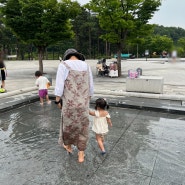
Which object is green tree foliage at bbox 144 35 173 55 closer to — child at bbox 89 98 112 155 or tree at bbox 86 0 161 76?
tree at bbox 86 0 161 76

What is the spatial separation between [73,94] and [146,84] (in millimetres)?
5904

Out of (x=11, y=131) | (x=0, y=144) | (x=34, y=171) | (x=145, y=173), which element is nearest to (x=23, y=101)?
(x=11, y=131)

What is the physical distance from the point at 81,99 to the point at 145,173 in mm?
1475

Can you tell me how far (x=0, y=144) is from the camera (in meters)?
4.33

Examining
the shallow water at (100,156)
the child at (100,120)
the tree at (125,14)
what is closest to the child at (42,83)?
the shallow water at (100,156)

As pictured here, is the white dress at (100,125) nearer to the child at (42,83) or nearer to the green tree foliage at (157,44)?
the child at (42,83)

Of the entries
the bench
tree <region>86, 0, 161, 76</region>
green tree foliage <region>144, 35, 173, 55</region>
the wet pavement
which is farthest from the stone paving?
green tree foliage <region>144, 35, 173, 55</region>

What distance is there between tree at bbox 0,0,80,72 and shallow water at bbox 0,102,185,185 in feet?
32.6

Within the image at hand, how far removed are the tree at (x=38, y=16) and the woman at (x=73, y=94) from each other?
1184cm

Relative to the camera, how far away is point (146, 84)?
8.61 metres

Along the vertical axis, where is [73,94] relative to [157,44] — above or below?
below

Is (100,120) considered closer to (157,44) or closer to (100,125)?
(100,125)

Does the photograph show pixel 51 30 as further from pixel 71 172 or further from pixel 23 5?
pixel 71 172

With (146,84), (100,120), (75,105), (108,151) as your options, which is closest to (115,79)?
(146,84)
